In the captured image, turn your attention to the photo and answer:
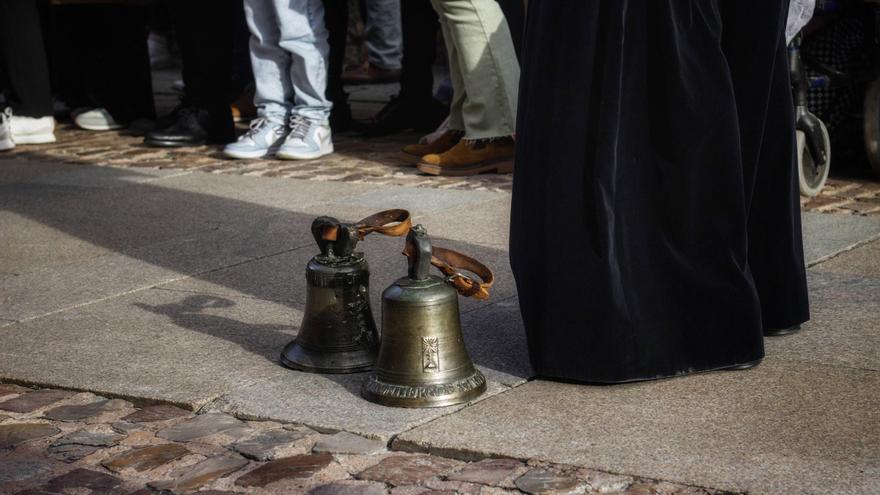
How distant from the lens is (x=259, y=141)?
6.72 meters

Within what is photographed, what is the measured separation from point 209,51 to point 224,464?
4.85 metres

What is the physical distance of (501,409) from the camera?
279 centimetres

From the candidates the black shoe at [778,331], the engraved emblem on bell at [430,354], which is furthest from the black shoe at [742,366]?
the engraved emblem on bell at [430,354]

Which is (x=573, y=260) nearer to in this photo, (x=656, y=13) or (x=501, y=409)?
(x=501, y=409)

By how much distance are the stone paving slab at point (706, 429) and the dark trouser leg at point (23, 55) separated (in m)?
5.31

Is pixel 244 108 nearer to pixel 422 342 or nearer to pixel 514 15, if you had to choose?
pixel 514 15

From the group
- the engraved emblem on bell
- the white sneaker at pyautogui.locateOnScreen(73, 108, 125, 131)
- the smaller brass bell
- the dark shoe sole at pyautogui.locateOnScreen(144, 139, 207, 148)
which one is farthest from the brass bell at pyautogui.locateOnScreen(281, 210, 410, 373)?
the white sneaker at pyautogui.locateOnScreen(73, 108, 125, 131)

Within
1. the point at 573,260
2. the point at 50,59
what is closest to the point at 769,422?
the point at 573,260

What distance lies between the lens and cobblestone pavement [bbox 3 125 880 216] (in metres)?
5.62

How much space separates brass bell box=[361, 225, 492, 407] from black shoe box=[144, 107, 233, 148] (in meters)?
4.61

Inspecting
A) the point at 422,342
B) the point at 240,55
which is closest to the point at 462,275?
the point at 422,342

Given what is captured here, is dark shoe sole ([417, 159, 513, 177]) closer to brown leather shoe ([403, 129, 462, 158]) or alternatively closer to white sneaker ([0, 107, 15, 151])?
brown leather shoe ([403, 129, 462, 158])

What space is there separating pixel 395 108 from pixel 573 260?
16.3 feet

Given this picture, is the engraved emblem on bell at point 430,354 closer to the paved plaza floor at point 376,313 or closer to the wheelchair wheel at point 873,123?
the paved plaza floor at point 376,313
